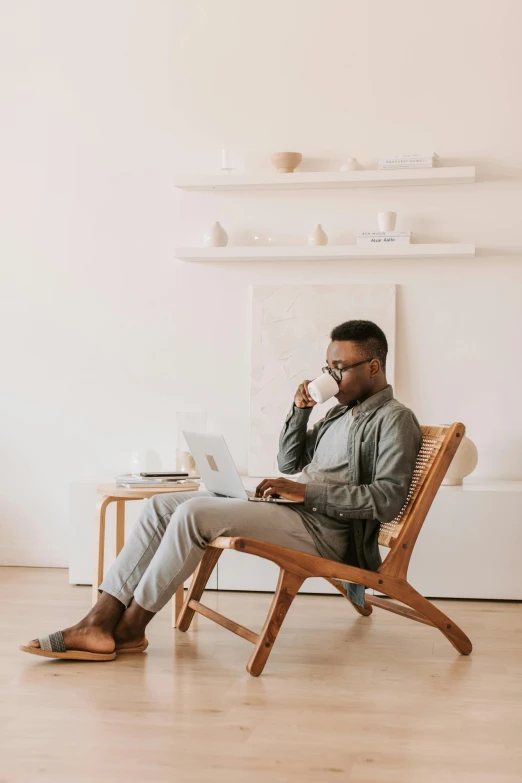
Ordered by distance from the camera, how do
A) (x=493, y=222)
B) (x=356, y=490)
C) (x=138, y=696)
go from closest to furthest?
(x=138, y=696) < (x=356, y=490) < (x=493, y=222)

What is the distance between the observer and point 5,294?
479 cm

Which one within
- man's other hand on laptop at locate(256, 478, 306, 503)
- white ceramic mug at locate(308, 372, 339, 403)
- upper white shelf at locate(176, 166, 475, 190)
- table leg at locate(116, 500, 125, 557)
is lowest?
table leg at locate(116, 500, 125, 557)

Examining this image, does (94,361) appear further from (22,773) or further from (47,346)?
(22,773)

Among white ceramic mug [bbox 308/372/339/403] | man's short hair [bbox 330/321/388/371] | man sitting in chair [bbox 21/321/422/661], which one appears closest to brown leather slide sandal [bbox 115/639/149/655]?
man sitting in chair [bbox 21/321/422/661]

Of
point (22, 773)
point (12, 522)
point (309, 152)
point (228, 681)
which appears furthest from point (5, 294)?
point (22, 773)

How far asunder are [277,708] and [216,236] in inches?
101

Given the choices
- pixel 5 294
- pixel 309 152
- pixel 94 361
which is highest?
pixel 309 152

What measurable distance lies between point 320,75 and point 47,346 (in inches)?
76.5

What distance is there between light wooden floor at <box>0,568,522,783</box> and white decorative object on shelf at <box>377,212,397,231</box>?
1.86 m

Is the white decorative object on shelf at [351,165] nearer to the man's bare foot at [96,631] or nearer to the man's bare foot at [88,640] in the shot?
the man's bare foot at [96,631]

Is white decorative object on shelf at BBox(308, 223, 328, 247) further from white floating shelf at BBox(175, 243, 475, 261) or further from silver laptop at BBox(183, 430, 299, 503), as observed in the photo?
silver laptop at BBox(183, 430, 299, 503)

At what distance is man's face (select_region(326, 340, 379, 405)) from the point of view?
316 centimetres

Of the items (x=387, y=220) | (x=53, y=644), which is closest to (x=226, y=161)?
(x=387, y=220)

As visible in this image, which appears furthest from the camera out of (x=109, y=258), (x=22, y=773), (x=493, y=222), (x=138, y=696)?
(x=109, y=258)
